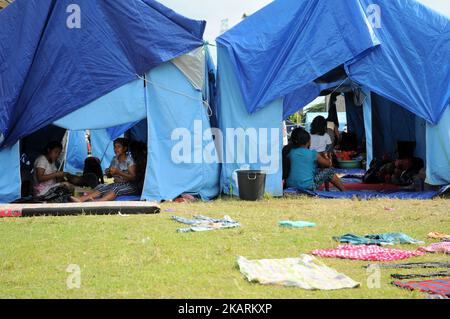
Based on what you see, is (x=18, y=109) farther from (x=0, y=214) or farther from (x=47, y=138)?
(x=47, y=138)

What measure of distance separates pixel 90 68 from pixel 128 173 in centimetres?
177

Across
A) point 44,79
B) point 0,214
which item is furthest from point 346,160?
point 0,214

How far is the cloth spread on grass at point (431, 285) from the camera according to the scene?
167 inches

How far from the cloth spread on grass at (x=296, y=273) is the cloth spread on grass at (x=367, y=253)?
361mm

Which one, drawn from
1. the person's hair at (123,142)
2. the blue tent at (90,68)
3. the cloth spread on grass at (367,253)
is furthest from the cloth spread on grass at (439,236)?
the person's hair at (123,142)

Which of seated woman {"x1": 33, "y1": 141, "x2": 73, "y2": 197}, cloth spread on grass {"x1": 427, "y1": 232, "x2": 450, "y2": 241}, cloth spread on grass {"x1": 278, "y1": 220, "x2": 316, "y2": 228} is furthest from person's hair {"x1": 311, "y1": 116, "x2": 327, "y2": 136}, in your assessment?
cloth spread on grass {"x1": 427, "y1": 232, "x2": 450, "y2": 241}

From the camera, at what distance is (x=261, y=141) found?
10320mm

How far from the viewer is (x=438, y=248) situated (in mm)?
5789

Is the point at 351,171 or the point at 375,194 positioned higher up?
the point at 351,171

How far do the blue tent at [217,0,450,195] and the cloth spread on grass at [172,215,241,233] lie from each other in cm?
263

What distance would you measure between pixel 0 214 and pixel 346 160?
1017 cm

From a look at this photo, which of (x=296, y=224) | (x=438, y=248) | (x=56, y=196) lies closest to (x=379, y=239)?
(x=438, y=248)

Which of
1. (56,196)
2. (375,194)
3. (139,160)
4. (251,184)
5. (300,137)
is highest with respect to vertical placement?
(300,137)

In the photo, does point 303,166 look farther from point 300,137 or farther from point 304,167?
point 300,137
